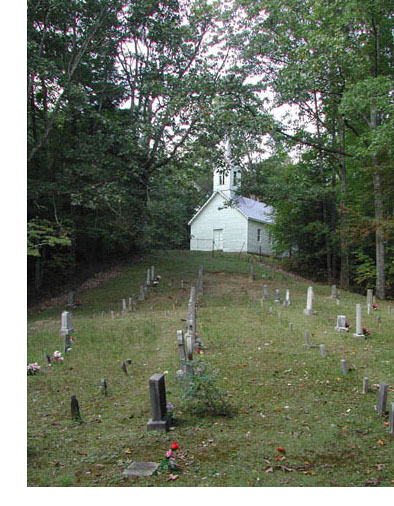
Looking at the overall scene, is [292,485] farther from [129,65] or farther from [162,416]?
[129,65]

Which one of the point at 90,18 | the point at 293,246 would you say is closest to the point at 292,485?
the point at 90,18

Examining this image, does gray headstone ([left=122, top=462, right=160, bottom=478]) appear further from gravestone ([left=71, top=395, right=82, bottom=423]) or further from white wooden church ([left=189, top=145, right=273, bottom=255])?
white wooden church ([left=189, top=145, right=273, bottom=255])

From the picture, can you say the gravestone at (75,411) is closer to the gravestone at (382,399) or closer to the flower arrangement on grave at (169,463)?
the flower arrangement on grave at (169,463)

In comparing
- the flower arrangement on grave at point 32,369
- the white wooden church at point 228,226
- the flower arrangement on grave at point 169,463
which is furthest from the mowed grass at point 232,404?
the white wooden church at point 228,226

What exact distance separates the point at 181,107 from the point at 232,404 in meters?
10.2

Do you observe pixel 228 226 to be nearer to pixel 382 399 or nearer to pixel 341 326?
pixel 341 326

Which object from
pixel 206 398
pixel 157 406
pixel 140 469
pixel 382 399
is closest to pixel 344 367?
pixel 382 399

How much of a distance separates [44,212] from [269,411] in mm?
11241

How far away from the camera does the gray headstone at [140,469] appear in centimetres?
347

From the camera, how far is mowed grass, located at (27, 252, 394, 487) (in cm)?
358

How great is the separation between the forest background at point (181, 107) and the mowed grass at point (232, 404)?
4.22 m

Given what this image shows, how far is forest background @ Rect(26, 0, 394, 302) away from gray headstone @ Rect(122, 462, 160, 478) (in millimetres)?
7659

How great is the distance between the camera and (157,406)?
14.2 feet

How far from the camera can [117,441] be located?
417 centimetres
